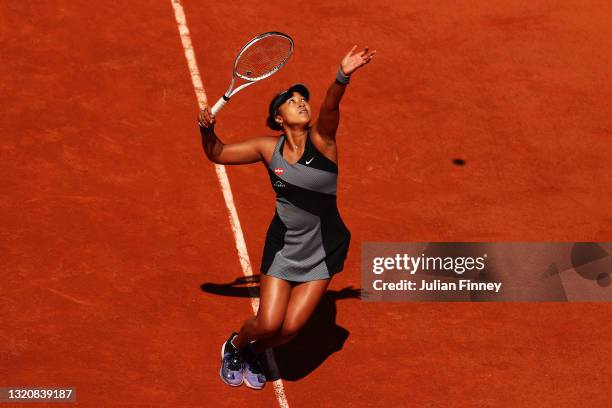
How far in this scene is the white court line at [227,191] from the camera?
1302 centimetres

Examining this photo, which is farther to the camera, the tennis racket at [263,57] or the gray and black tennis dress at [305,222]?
the tennis racket at [263,57]

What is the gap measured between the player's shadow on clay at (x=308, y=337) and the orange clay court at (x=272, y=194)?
0.08 feet

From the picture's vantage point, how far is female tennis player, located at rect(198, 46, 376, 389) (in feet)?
39.7

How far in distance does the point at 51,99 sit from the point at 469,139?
16.3 ft

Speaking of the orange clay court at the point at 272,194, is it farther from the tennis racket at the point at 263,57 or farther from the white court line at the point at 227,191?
the tennis racket at the point at 263,57

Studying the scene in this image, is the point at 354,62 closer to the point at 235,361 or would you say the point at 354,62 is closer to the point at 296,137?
the point at 296,137

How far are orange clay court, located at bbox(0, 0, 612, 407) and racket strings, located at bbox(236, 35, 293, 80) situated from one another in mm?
2389

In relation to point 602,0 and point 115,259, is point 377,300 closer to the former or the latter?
point 115,259

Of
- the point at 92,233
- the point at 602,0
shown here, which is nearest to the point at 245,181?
the point at 92,233

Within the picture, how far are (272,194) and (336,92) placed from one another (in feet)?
11.7

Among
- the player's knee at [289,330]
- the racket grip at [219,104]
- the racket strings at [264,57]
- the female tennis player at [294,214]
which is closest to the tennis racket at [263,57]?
the racket strings at [264,57]

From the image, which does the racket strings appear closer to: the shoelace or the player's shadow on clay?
the player's shadow on clay

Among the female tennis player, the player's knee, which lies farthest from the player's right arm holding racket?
the player's knee

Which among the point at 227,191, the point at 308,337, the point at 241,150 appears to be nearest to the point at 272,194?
the point at 227,191
